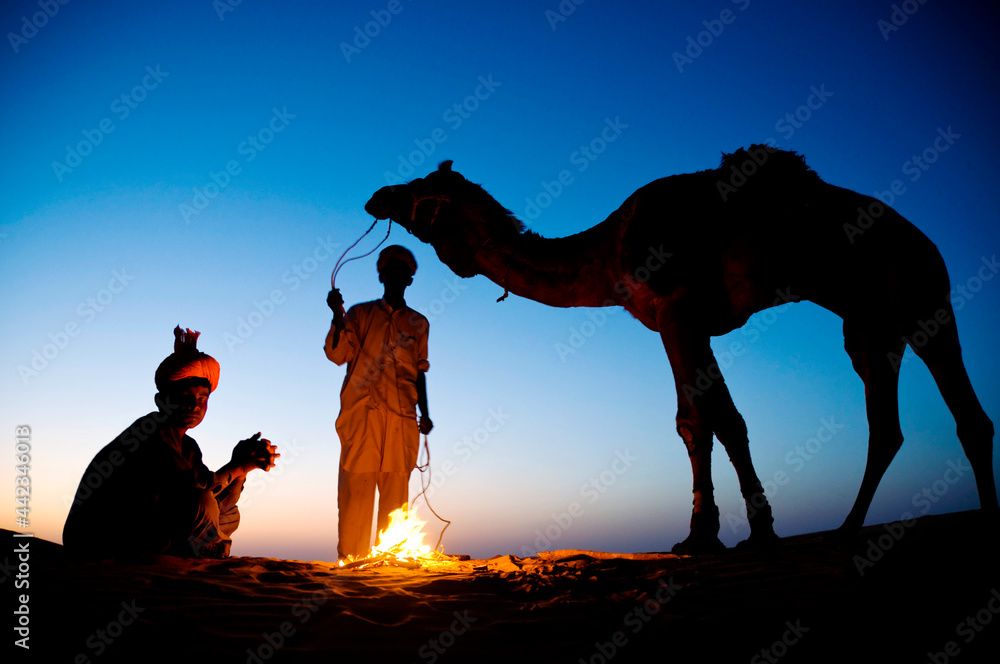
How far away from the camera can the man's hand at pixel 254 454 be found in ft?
16.4

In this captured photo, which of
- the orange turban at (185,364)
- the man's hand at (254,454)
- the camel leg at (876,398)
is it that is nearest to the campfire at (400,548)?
the man's hand at (254,454)

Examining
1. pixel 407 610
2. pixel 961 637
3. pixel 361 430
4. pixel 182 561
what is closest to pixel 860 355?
pixel 961 637

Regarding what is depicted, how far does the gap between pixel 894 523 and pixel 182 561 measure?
534 cm

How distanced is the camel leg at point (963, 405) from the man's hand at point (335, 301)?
Result: 5165mm

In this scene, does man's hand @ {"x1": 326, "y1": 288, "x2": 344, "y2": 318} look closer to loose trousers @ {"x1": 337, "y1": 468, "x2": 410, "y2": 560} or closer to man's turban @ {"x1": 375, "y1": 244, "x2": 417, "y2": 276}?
man's turban @ {"x1": 375, "y1": 244, "x2": 417, "y2": 276}

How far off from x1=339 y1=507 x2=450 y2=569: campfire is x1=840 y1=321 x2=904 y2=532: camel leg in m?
3.41

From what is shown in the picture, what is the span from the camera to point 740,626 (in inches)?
105

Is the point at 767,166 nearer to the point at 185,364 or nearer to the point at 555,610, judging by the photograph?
the point at 555,610

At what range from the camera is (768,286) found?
5090 millimetres

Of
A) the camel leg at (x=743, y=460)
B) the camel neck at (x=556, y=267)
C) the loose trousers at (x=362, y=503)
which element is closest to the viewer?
the camel leg at (x=743, y=460)

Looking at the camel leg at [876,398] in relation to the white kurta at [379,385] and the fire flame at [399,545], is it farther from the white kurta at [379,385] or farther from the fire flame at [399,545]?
the white kurta at [379,385]

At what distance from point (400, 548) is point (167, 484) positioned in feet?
6.89

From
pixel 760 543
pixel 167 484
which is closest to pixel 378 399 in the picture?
pixel 167 484

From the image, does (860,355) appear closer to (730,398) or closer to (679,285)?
(730,398)
